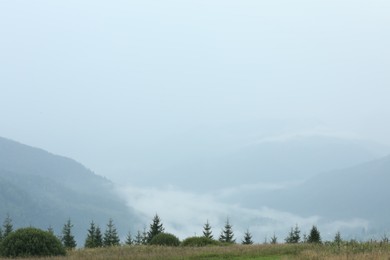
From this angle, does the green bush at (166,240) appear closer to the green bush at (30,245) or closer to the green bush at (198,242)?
the green bush at (198,242)

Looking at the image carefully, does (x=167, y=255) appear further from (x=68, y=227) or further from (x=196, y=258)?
(x=68, y=227)

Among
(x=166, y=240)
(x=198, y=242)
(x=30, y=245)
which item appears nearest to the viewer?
(x=30, y=245)

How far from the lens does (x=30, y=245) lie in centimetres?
3091

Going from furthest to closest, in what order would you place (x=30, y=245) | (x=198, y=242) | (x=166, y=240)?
(x=166, y=240), (x=198, y=242), (x=30, y=245)

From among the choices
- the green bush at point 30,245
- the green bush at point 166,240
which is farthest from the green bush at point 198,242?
the green bush at point 30,245

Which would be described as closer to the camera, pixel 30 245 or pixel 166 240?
pixel 30 245

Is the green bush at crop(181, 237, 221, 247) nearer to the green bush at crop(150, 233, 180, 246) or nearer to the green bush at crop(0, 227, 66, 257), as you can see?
the green bush at crop(150, 233, 180, 246)

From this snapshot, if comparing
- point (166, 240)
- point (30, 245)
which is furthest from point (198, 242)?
point (30, 245)

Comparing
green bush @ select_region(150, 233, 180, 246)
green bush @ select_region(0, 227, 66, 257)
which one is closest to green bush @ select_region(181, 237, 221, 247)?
green bush @ select_region(150, 233, 180, 246)

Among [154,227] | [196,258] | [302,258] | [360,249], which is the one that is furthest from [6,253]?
[154,227]

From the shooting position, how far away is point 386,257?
20250mm

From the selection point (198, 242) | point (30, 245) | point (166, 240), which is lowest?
point (30, 245)

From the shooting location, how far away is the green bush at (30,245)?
30.8 metres

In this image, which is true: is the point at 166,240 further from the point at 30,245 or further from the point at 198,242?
the point at 30,245
